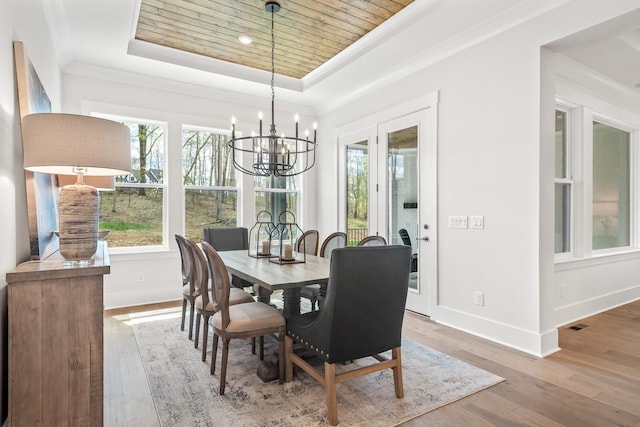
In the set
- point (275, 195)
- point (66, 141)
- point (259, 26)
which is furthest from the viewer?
point (275, 195)

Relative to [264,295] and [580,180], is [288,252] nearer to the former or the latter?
[264,295]

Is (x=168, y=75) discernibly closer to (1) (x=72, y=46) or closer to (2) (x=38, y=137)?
(1) (x=72, y=46)

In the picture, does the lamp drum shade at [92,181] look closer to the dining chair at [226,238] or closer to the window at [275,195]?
the dining chair at [226,238]

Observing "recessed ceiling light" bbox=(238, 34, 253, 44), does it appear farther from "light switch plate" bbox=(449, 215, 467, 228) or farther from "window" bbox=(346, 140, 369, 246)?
"light switch plate" bbox=(449, 215, 467, 228)

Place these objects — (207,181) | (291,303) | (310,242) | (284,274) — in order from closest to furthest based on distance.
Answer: (284,274) → (291,303) → (310,242) → (207,181)

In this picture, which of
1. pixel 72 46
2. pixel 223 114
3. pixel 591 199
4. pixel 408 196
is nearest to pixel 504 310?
pixel 408 196

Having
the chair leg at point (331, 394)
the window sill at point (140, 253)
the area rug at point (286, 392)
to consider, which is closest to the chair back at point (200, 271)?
the area rug at point (286, 392)

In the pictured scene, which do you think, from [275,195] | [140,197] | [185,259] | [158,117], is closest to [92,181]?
[185,259]

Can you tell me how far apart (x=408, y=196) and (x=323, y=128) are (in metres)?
2.21

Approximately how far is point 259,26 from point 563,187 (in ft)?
11.9

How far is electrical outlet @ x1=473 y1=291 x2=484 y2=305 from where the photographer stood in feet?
11.0

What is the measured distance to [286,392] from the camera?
229cm

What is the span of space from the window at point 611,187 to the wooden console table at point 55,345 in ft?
16.8

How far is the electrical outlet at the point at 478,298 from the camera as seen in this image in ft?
11.0
